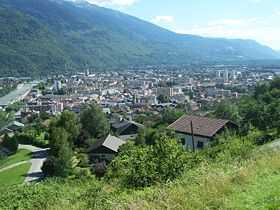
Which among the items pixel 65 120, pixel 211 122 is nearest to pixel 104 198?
pixel 211 122

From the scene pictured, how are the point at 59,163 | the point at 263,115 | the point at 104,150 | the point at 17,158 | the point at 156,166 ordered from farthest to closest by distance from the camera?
the point at 17,158 → the point at 104,150 → the point at 59,163 → the point at 263,115 → the point at 156,166

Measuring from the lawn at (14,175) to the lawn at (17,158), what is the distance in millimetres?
2918

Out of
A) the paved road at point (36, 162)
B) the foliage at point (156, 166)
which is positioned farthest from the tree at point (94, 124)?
the foliage at point (156, 166)

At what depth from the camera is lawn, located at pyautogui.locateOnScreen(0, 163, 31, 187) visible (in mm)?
26869

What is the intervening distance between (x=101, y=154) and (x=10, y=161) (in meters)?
10.2

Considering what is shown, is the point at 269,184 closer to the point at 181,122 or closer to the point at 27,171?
the point at 181,122

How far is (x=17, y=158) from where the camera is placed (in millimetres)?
36312

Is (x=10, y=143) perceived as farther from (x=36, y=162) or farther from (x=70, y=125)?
(x=36, y=162)

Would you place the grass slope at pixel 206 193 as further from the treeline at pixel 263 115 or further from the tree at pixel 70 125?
the tree at pixel 70 125

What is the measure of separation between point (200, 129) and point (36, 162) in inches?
517

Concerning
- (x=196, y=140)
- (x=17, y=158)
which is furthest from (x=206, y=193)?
(x=17, y=158)

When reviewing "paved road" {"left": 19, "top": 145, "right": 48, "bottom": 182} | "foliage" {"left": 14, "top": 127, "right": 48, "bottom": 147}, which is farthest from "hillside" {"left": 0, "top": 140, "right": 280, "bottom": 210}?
"foliage" {"left": 14, "top": 127, "right": 48, "bottom": 147}

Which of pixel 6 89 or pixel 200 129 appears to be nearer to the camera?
pixel 200 129

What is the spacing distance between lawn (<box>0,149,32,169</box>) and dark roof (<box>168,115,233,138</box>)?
13768 mm
